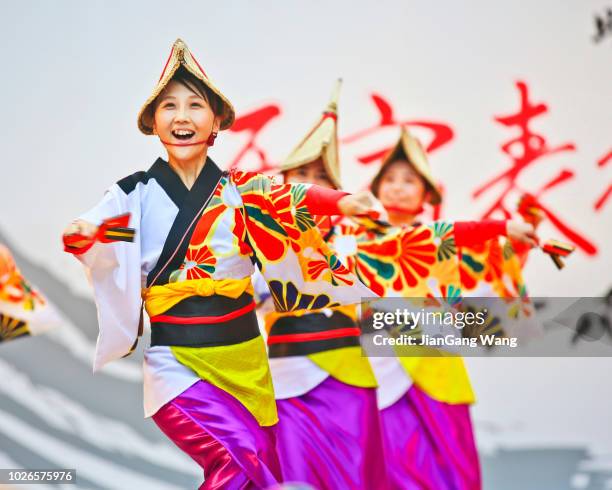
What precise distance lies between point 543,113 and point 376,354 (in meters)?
1.52

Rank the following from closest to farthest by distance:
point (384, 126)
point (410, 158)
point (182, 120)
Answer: point (182, 120) → point (410, 158) → point (384, 126)

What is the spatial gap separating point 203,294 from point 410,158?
1641 mm

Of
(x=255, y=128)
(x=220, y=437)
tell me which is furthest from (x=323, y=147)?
(x=220, y=437)

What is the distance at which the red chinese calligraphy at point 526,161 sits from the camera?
4703 millimetres

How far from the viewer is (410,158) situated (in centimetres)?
425

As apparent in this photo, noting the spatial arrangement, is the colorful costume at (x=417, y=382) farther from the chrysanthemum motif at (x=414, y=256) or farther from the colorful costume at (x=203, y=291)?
the colorful costume at (x=203, y=291)

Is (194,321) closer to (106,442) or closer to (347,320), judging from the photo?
(347,320)

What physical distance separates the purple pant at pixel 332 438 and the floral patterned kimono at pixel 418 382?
0.34 meters

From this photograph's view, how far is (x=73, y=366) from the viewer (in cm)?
432

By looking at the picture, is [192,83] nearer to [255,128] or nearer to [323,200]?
[323,200]

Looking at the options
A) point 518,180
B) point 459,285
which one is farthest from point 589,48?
point 459,285

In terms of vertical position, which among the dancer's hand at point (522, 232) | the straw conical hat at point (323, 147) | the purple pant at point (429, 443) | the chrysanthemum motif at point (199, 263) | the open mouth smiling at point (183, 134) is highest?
the straw conical hat at point (323, 147)

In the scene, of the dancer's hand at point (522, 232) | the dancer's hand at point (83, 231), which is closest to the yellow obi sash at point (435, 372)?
the dancer's hand at point (522, 232)

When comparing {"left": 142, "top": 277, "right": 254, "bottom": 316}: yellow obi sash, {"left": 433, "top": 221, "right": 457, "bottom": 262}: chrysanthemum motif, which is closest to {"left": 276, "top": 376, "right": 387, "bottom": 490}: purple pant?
{"left": 433, "top": 221, "right": 457, "bottom": 262}: chrysanthemum motif
